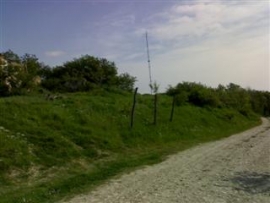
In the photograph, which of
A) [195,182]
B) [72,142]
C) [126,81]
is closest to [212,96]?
[126,81]

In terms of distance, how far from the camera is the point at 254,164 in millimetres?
18219

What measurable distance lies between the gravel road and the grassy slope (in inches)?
42.0

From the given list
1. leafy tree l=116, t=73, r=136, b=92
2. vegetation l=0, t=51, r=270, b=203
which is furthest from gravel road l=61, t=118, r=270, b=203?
leafy tree l=116, t=73, r=136, b=92

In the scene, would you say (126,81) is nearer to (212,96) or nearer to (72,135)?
(212,96)

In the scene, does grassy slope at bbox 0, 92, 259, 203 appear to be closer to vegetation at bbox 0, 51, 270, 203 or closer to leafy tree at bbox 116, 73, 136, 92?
vegetation at bbox 0, 51, 270, 203

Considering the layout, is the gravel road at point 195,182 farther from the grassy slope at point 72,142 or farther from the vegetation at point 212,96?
the vegetation at point 212,96

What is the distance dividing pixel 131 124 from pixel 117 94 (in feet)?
46.5

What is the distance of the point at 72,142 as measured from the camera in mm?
21562

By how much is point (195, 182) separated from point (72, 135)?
961 centimetres

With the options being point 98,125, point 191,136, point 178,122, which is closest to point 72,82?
point 178,122

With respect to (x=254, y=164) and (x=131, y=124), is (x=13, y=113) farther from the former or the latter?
(x=254, y=164)

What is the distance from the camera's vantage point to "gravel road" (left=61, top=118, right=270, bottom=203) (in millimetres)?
12219

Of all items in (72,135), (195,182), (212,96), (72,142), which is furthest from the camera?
(212,96)

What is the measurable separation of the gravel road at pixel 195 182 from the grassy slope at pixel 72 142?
3.50ft
